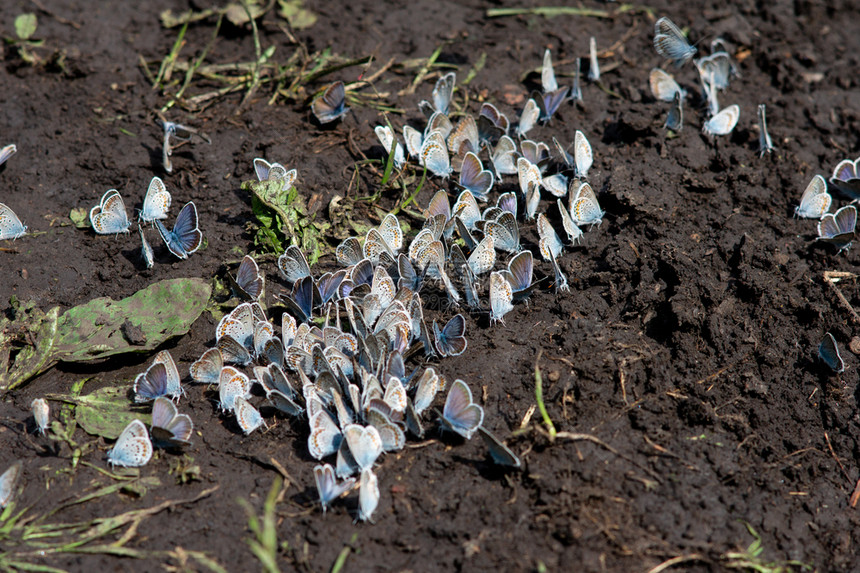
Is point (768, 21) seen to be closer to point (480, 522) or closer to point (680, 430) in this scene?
point (680, 430)

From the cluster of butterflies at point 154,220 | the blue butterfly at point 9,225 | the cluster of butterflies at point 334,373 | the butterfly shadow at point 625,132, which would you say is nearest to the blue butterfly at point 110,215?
the cluster of butterflies at point 154,220

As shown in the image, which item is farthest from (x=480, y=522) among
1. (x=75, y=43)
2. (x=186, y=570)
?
(x=75, y=43)

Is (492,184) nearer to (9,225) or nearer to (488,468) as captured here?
(488,468)

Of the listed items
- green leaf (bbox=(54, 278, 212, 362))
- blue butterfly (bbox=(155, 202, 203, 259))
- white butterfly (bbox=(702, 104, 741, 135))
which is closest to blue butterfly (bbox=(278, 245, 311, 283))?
green leaf (bbox=(54, 278, 212, 362))

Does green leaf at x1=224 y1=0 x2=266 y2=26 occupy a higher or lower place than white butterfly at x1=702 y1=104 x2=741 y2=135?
higher

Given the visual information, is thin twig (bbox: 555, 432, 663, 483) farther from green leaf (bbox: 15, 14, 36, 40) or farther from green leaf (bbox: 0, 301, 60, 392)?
green leaf (bbox: 15, 14, 36, 40)
